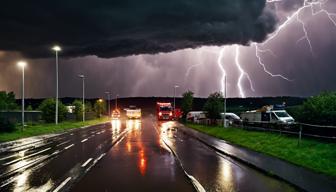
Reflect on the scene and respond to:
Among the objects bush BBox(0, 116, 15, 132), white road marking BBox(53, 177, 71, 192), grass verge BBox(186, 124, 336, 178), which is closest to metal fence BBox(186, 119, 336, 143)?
grass verge BBox(186, 124, 336, 178)

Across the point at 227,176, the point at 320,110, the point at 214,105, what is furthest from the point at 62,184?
the point at 214,105

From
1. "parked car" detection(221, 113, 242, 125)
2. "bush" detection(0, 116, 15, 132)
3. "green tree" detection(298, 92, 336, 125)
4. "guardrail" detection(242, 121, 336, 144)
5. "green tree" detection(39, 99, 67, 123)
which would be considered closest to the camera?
"guardrail" detection(242, 121, 336, 144)

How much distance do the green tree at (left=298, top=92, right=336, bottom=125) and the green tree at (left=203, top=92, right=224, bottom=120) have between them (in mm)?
25950

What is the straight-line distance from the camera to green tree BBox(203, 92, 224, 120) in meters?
51.6

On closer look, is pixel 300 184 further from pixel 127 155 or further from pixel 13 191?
pixel 127 155

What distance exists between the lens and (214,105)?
51.6m

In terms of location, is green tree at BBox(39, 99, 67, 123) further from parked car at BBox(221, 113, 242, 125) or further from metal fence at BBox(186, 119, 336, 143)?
metal fence at BBox(186, 119, 336, 143)

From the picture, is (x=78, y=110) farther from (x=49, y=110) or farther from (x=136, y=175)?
(x=136, y=175)

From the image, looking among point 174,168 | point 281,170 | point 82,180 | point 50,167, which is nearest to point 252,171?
point 281,170

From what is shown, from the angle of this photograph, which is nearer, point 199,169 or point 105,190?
point 105,190

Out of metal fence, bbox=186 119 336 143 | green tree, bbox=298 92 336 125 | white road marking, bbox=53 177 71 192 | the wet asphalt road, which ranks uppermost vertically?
green tree, bbox=298 92 336 125

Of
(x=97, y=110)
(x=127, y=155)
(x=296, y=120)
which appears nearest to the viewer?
(x=127, y=155)

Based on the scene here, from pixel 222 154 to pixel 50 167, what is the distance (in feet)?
29.4

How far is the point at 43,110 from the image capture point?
209 feet
